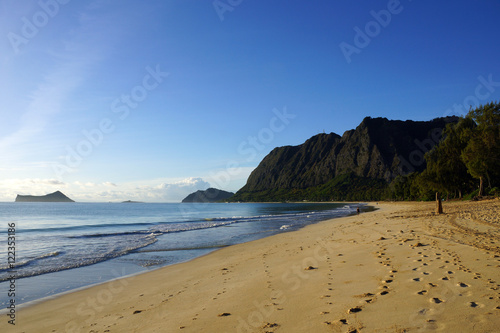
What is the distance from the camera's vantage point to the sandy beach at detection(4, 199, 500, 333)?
5070 mm

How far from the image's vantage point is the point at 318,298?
6605 millimetres

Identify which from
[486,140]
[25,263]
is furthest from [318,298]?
[486,140]

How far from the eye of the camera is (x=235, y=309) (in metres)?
6.73

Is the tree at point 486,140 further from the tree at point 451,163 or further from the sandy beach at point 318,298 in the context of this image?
the sandy beach at point 318,298

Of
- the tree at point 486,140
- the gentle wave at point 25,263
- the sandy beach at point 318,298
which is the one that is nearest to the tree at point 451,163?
the tree at point 486,140

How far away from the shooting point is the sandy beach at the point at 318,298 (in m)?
5.07

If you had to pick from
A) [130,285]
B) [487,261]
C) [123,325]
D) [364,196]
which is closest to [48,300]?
[130,285]

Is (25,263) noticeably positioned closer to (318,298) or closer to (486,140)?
(318,298)

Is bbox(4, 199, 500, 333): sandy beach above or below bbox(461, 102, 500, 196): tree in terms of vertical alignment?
below

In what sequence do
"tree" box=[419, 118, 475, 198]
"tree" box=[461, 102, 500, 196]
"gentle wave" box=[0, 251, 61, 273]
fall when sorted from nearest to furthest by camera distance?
1. "gentle wave" box=[0, 251, 61, 273]
2. "tree" box=[461, 102, 500, 196]
3. "tree" box=[419, 118, 475, 198]

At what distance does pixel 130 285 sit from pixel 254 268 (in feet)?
16.0

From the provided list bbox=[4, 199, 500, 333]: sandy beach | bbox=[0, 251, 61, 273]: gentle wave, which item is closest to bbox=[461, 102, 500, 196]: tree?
bbox=[4, 199, 500, 333]: sandy beach

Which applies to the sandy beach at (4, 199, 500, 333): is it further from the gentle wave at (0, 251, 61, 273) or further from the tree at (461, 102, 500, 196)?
the tree at (461, 102, 500, 196)

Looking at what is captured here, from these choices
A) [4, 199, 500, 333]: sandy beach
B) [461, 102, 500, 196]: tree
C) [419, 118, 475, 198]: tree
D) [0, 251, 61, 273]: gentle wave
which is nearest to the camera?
[4, 199, 500, 333]: sandy beach
